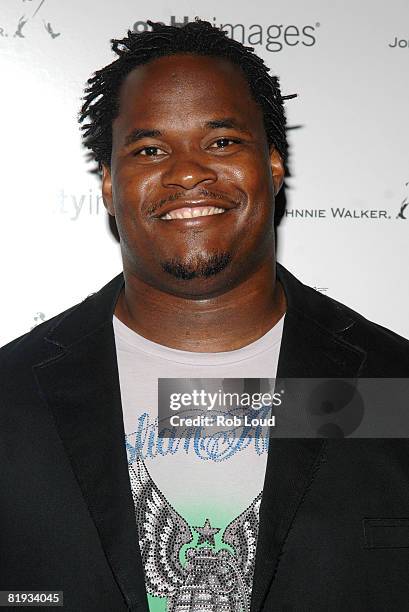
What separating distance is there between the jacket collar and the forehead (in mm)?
399

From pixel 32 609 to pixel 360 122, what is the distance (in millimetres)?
1483

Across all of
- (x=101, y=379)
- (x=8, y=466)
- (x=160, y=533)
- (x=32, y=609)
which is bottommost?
(x=32, y=609)

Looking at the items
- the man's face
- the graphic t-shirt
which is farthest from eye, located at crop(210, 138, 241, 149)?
the graphic t-shirt

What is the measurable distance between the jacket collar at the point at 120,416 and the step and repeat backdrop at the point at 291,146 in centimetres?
35

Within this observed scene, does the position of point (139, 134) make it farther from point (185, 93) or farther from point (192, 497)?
point (192, 497)

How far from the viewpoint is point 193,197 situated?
67.9 inches

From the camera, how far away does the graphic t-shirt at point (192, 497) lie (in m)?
1.57

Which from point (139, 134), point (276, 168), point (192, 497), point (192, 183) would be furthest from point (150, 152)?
point (192, 497)

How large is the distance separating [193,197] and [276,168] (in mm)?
374

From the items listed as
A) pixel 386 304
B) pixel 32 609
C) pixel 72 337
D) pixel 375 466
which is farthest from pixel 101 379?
pixel 386 304

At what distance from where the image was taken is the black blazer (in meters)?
1.57

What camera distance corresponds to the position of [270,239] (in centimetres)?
186

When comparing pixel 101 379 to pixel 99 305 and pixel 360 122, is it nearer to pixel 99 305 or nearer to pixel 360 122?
pixel 99 305

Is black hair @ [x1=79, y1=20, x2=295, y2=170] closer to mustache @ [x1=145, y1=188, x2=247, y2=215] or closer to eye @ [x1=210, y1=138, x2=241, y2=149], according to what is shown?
eye @ [x1=210, y1=138, x2=241, y2=149]
